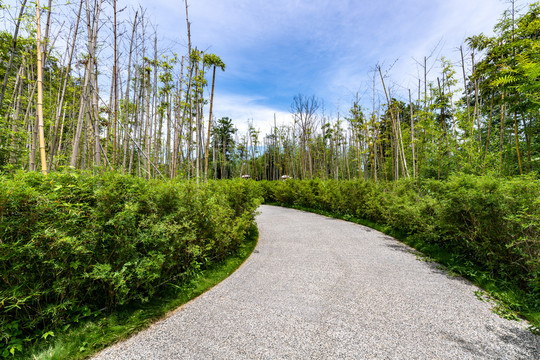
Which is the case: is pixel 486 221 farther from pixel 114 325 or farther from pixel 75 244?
pixel 75 244

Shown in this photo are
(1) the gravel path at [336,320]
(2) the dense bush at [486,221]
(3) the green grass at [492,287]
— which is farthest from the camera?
(2) the dense bush at [486,221]

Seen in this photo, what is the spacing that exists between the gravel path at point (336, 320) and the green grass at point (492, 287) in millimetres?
120

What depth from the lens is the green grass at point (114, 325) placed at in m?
1.54

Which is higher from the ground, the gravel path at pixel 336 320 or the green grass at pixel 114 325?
the green grass at pixel 114 325

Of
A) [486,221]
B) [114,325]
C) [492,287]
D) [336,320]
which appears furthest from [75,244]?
[486,221]

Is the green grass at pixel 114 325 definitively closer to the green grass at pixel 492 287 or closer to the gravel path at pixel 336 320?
the gravel path at pixel 336 320

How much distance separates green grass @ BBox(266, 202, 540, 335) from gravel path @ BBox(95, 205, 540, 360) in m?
0.12

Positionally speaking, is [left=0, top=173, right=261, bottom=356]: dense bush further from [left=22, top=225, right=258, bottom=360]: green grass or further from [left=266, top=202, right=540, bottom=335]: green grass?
[left=266, top=202, right=540, bottom=335]: green grass

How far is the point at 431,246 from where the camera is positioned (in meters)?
3.99

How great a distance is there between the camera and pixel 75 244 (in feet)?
5.39

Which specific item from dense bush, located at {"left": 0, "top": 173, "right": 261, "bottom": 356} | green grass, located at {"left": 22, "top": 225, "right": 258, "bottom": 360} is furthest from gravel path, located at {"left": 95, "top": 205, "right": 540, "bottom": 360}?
dense bush, located at {"left": 0, "top": 173, "right": 261, "bottom": 356}

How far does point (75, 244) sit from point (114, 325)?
0.87 metres

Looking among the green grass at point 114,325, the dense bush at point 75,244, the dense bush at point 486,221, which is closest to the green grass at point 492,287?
the dense bush at point 486,221

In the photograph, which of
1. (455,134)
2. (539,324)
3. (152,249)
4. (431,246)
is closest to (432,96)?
(455,134)
